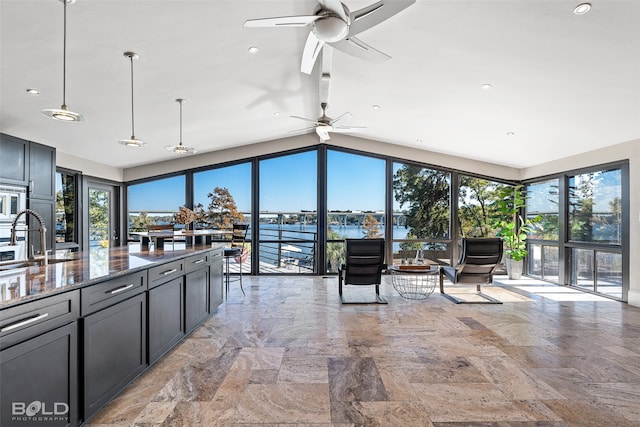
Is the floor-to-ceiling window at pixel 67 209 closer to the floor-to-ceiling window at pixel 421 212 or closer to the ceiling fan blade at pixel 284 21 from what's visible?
the ceiling fan blade at pixel 284 21

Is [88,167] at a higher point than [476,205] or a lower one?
higher

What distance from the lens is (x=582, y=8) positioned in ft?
7.91

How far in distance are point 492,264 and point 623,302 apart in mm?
1985

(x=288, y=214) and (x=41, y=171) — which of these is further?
(x=288, y=214)

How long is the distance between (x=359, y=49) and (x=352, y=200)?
4684 millimetres

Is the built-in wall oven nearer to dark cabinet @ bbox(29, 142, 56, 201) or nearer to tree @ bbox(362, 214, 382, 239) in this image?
dark cabinet @ bbox(29, 142, 56, 201)

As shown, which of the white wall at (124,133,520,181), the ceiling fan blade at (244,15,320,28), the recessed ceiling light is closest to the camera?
the ceiling fan blade at (244,15,320,28)

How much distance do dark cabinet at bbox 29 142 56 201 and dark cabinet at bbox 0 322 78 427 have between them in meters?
3.85

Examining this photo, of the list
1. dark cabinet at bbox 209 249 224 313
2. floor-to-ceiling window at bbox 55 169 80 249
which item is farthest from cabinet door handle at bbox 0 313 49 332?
floor-to-ceiling window at bbox 55 169 80 249

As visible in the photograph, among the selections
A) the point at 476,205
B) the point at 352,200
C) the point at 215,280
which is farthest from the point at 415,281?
the point at 215,280

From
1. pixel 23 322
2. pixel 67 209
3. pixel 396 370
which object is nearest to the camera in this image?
pixel 23 322

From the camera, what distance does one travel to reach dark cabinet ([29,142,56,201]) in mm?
4441

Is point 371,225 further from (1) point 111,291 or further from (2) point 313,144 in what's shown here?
(1) point 111,291

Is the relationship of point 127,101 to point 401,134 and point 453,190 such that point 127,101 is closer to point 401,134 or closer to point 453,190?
point 401,134
